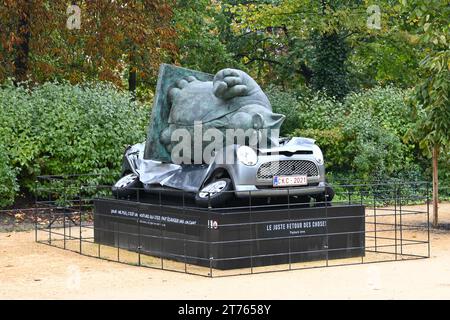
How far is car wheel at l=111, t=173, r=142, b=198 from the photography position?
597 inches

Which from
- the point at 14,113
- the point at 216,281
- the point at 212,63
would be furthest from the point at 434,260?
the point at 212,63

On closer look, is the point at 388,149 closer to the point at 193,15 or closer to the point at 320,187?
the point at 193,15

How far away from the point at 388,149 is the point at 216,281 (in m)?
14.4

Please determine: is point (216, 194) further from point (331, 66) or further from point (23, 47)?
point (331, 66)

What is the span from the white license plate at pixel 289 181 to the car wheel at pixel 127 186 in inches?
110

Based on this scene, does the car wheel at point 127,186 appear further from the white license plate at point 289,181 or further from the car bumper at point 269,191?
the white license plate at point 289,181

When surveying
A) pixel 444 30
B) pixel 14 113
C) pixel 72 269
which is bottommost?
pixel 72 269

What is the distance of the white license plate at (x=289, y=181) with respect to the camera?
13.3m

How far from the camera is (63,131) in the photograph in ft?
67.8

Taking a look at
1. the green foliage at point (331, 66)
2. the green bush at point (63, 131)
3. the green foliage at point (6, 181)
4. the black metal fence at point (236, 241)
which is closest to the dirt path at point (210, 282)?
the black metal fence at point (236, 241)

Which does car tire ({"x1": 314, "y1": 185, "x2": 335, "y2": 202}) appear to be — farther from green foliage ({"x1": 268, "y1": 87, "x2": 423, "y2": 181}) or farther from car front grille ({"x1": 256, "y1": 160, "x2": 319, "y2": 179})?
green foliage ({"x1": 268, "y1": 87, "x2": 423, "y2": 181})

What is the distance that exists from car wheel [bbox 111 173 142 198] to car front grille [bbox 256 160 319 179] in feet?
8.87

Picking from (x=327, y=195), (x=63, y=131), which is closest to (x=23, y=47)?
(x=63, y=131)

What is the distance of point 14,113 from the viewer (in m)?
20.5
